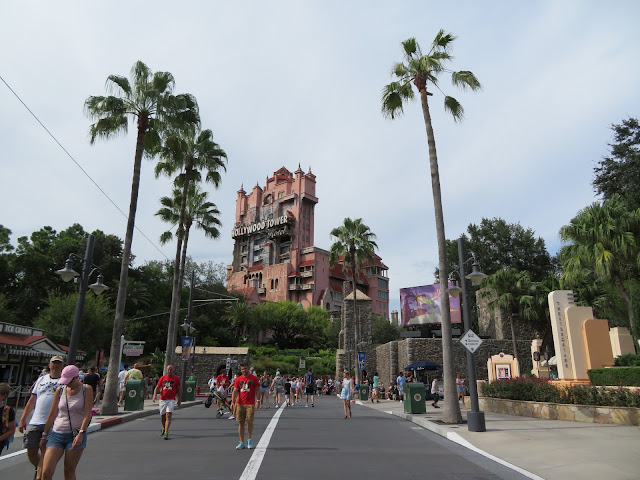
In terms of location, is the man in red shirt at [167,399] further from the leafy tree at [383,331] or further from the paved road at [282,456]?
the leafy tree at [383,331]

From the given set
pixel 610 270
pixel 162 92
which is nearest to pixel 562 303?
pixel 610 270

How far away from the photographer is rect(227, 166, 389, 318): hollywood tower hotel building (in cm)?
8075

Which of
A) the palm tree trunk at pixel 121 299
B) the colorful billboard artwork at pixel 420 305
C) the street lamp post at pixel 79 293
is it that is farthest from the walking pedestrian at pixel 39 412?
the colorful billboard artwork at pixel 420 305

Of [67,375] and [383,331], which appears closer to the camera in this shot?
[67,375]

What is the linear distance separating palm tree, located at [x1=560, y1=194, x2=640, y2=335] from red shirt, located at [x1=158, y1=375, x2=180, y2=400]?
62.7ft

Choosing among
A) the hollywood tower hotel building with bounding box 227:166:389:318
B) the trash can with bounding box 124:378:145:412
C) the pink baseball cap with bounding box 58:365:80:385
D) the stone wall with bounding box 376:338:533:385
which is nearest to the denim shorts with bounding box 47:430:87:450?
the pink baseball cap with bounding box 58:365:80:385

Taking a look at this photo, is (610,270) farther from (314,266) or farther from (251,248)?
(251,248)

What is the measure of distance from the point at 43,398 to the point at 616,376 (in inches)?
648

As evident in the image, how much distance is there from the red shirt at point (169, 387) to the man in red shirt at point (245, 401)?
177cm

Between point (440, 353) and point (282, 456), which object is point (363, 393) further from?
point (282, 456)

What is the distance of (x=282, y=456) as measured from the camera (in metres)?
7.69

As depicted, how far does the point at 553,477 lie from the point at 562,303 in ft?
47.1

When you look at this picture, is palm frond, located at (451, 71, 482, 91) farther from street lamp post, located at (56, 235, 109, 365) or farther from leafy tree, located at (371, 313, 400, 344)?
leafy tree, located at (371, 313, 400, 344)

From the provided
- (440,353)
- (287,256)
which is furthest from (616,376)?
(287,256)
